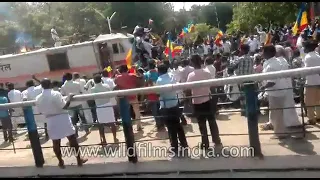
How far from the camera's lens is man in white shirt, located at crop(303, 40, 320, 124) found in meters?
5.62

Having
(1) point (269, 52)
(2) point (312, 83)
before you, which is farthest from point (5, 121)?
(2) point (312, 83)

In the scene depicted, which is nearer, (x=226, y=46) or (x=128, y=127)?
(x=128, y=127)

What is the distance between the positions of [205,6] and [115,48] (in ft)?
110

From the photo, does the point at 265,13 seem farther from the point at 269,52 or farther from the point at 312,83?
the point at 269,52

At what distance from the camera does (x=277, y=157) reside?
4004 millimetres

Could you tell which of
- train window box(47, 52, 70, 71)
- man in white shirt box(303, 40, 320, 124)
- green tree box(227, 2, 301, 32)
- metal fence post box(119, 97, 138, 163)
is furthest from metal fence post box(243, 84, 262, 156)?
green tree box(227, 2, 301, 32)

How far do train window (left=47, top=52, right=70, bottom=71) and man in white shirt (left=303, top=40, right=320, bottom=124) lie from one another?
11209 millimetres

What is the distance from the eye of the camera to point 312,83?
5.83m

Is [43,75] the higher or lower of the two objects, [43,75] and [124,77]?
the lower

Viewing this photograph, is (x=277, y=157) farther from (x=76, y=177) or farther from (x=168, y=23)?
(x=168, y=23)

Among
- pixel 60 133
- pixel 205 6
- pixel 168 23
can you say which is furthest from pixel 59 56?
pixel 205 6

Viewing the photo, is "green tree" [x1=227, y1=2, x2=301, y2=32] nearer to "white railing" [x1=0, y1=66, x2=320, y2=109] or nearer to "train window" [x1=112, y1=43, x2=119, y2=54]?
"train window" [x1=112, y1=43, x2=119, y2=54]

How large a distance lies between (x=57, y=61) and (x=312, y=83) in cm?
1165

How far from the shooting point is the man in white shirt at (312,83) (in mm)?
5622
